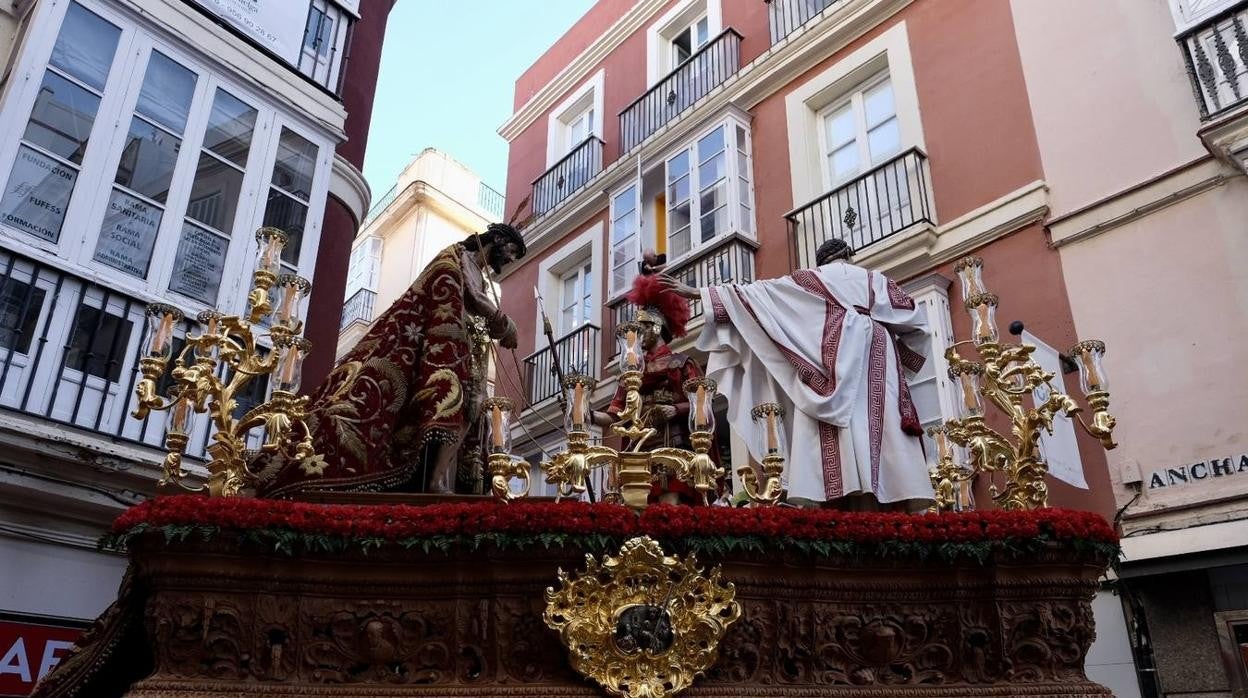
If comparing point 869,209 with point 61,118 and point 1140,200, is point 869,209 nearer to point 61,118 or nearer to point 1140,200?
point 1140,200

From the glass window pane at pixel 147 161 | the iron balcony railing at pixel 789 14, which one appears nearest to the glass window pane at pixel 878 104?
the iron balcony railing at pixel 789 14

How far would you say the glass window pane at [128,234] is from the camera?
670 centimetres

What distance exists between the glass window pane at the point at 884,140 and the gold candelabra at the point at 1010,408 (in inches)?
226

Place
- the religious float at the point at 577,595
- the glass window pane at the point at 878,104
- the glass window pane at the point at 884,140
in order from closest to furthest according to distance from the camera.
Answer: the religious float at the point at 577,595
the glass window pane at the point at 884,140
the glass window pane at the point at 878,104

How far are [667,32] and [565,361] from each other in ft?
16.1

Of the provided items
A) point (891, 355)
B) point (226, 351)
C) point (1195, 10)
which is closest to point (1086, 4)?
point (1195, 10)

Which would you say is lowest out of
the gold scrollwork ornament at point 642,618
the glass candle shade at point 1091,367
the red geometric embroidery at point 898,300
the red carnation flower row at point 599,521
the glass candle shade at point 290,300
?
the gold scrollwork ornament at point 642,618

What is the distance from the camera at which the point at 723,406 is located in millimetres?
8609

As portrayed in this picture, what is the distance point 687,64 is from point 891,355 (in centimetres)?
858

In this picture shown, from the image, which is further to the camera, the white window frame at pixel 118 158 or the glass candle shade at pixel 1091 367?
the white window frame at pixel 118 158

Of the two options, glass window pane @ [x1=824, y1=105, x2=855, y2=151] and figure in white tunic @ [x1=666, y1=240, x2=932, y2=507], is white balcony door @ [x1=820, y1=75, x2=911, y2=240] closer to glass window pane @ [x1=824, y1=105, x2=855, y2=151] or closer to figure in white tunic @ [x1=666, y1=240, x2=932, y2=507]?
glass window pane @ [x1=824, y1=105, x2=855, y2=151]

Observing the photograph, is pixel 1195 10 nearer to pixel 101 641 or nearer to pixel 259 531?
pixel 259 531

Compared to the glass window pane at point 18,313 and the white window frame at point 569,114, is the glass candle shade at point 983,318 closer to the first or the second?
the glass window pane at point 18,313

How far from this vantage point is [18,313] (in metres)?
6.10
